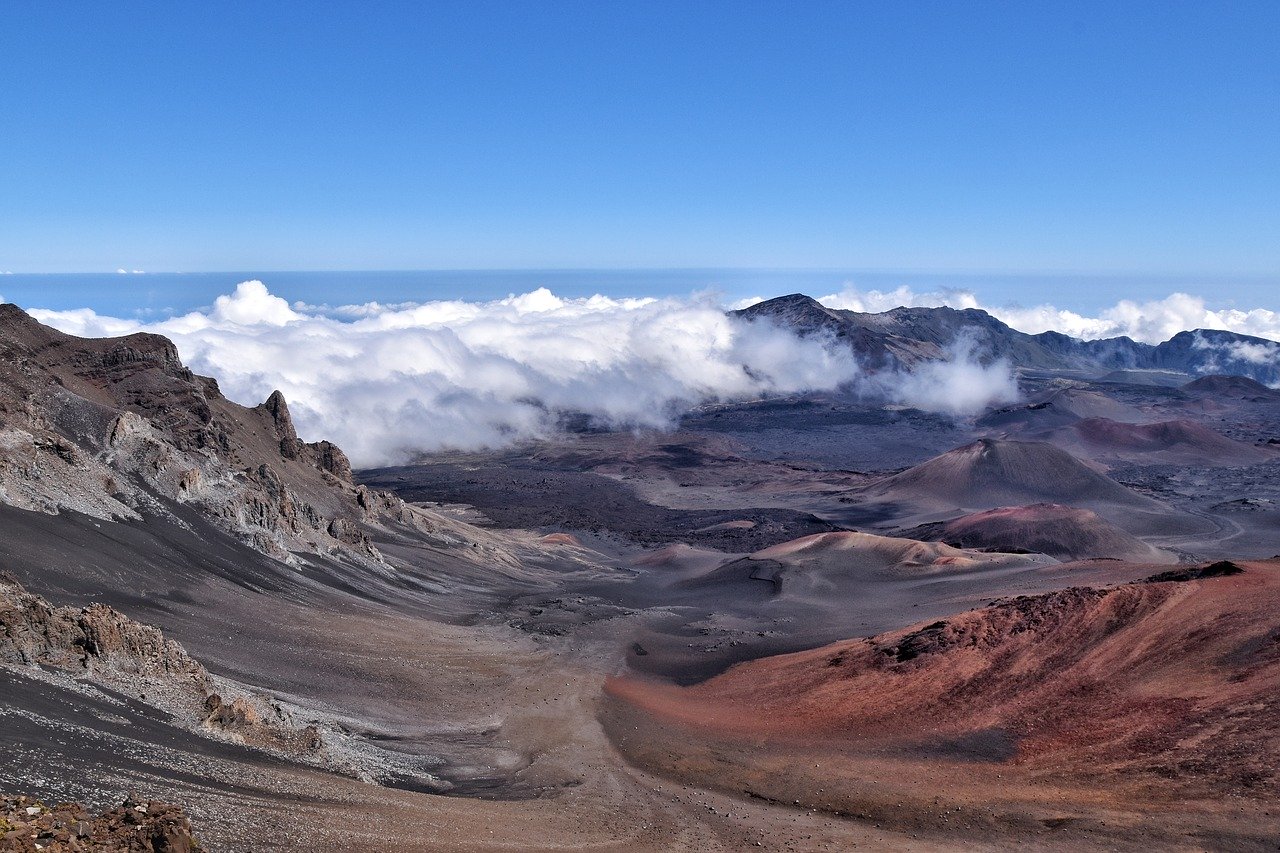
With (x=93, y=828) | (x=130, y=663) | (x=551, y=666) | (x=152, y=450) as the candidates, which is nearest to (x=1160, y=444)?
(x=551, y=666)

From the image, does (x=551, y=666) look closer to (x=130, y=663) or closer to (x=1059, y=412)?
(x=130, y=663)

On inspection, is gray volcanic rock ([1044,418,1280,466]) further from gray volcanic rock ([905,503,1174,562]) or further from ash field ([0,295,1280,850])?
gray volcanic rock ([905,503,1174,562])

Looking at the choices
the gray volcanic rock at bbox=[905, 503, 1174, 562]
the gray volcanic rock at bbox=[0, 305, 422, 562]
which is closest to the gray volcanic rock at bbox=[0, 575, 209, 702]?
the gray volcanic rock at bbox=[0, 305, 422, 562]

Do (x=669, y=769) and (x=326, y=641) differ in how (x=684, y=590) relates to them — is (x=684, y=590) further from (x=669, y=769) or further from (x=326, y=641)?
(x=669, y=769)

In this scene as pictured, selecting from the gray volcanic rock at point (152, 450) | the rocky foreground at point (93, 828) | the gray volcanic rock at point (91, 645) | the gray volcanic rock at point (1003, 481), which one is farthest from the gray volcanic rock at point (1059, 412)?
the rocky foreground at point (93, 828)

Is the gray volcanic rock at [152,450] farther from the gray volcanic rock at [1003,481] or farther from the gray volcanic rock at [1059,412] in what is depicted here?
the gray volcanic rock at [1059,412]
